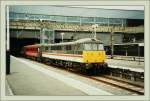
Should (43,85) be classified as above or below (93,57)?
below

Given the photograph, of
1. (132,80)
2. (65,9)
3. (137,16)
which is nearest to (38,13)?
(65,9)

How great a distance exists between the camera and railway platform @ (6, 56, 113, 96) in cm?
936

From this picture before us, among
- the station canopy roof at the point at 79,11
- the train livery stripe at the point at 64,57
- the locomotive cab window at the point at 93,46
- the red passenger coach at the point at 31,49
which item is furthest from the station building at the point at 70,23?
the train livery stripe at the point at 64,57

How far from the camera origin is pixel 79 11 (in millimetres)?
9883

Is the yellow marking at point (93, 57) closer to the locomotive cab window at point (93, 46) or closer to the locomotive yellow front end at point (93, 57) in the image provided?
the locomotive yellow front end at point (93, 57)

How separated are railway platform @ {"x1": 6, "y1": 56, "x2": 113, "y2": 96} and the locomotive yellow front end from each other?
1.63 m

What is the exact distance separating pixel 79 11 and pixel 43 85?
2.40 m

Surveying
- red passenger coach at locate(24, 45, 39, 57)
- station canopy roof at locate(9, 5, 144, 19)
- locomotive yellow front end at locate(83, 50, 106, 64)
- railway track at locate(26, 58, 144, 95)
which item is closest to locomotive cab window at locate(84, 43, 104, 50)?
locomotive yellow front end at locate(83, 50, 106, 64)

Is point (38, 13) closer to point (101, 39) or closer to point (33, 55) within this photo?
point (101, 39)

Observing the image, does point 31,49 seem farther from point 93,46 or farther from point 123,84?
point 123,84

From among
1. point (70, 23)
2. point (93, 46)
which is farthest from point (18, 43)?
point (93, 46)

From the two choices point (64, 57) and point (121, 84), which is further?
point (64, 57)

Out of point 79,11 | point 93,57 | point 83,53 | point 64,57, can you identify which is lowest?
point 64,57

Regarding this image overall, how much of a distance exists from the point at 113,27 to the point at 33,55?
875cm
